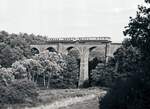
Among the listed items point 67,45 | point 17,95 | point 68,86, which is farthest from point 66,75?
point 17,95

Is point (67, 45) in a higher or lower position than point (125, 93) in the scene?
higher

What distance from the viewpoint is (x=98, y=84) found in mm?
71625

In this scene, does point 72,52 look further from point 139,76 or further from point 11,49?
point 139,76

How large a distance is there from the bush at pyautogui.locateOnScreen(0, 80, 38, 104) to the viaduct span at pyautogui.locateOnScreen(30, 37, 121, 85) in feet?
96.1

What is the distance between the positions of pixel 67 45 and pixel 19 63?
17309 millimetres

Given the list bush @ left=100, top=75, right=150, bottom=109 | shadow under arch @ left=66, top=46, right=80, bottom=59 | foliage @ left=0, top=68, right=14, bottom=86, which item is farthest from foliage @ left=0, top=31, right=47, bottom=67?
bush @ left=100, top=75, right=150, bottom=109

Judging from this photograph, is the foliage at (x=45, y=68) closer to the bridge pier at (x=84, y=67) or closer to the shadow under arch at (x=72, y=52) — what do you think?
the bridge pier at (x=84, y=67)

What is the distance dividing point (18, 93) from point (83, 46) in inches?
1512

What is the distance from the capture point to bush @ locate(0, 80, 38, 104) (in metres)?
47.1

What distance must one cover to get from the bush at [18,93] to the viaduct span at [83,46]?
29.3m

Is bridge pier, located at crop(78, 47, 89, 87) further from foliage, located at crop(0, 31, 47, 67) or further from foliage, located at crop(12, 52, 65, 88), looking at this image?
foliage, located at crop(0, 31, 47, 67)

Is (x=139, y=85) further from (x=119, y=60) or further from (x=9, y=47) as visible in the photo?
(x=9, y=47)

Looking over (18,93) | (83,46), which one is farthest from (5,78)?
(83,46)

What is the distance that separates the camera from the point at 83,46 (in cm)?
8550
